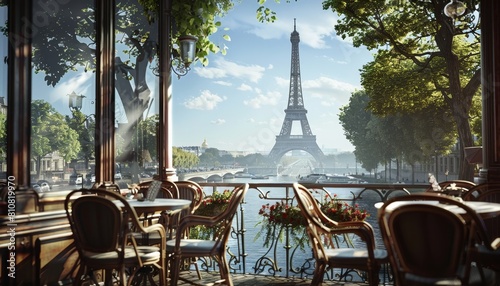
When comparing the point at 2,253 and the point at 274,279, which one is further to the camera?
the point at 274,279

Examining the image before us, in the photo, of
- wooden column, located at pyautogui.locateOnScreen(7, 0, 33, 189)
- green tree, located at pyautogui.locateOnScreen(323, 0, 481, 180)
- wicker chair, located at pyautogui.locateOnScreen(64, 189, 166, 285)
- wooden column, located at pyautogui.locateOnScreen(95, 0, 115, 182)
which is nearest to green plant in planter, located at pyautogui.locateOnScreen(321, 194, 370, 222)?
wooden column, located at pyautogui.locateOnScreen(95, 0, 115, 182)

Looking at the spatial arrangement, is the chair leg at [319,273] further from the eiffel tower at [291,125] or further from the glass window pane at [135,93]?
the eiffel tower at [291,125]

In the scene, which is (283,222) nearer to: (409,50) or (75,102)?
(75,102)

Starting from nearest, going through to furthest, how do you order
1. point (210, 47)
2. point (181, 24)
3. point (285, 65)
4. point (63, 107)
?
point (63, 107)
point (181, 24)
point (210, 47)
point (285, 65)

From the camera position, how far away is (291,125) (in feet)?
147

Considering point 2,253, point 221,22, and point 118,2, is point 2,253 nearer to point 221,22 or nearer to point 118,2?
point 118,2

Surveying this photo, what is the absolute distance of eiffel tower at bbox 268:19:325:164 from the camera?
43531mm

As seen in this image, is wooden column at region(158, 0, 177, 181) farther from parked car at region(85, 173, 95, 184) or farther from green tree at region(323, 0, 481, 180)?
green tree at region(323, 0, 481, 180)

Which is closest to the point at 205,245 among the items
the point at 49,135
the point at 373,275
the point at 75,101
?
the point at 373,275

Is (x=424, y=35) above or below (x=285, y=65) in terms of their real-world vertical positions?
below

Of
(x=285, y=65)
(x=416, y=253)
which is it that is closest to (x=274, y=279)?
(x=416, y=253)

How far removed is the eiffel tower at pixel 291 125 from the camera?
4353 cm

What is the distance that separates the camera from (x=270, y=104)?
238 ft

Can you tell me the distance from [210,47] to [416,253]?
165 inches
